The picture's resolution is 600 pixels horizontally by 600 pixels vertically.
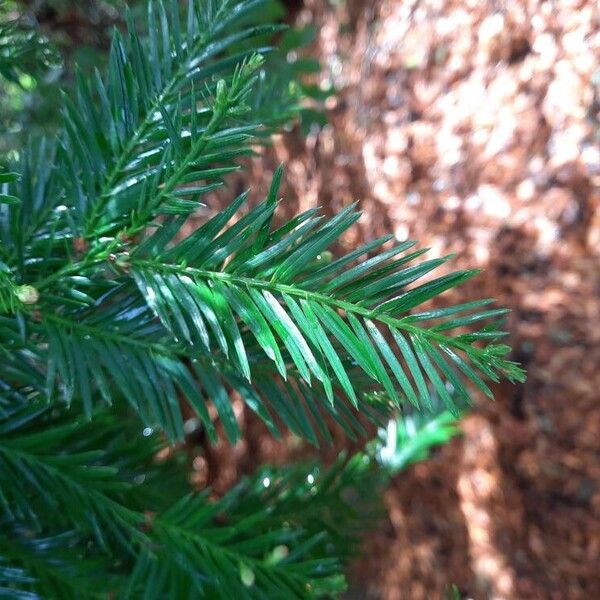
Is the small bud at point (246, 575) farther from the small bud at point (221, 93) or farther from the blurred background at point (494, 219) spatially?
the blurred background at point (494, 219)

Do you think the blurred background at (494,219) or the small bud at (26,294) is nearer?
the small bud at (26,294)

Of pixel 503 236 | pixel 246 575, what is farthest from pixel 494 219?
pixel 246 575

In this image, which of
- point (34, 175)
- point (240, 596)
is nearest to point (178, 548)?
point (240, 596)

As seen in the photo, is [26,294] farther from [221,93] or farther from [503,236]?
[503,236]

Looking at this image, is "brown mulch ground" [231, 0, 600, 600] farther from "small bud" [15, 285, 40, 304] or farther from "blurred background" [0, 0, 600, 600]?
"small bud" [15, 285, 40, 304]

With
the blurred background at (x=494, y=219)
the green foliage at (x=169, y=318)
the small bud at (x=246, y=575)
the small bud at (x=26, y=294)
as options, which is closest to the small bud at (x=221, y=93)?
the green foliage at (x=169, y=318)

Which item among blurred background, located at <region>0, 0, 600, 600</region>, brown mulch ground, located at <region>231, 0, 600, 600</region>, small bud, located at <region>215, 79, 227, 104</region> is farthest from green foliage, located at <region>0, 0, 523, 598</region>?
brown mulch ground, located at <region>231, 0, 600, 600</region>

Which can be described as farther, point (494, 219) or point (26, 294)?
point (494, 219)
